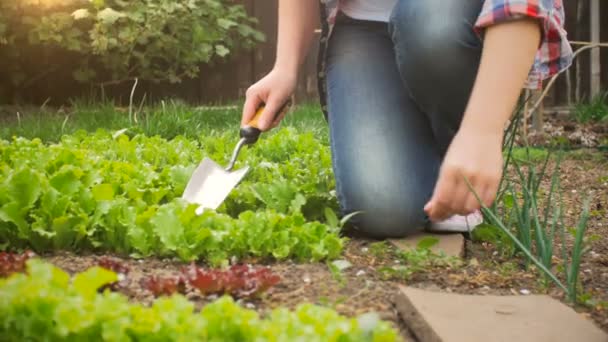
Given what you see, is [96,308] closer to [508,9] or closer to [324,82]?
[508,9]

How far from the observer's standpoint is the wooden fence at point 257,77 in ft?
20.4

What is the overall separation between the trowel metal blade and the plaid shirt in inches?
20.8

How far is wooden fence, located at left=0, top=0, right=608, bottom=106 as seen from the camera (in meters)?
6.21

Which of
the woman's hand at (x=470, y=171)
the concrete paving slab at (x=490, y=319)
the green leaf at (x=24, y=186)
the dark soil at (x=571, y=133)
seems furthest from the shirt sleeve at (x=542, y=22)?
the dark soil at (x=571, y=133)

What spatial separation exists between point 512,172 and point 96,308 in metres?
2.82

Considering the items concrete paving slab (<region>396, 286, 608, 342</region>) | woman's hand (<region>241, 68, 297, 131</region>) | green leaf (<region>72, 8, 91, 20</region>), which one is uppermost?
woman's hand (<region>241, 68, 297, 131</region>)

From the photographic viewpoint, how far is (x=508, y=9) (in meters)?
1.56

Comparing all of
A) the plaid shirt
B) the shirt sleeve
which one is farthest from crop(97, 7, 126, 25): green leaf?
the shirt sleeve

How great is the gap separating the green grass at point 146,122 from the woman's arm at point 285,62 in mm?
1558

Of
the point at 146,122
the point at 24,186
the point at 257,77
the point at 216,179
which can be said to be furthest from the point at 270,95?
the point at 257,77

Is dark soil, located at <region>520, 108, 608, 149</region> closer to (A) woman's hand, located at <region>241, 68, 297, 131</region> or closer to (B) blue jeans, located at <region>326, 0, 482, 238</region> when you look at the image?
(B) blue jeans, located at <region>326, 0, 482, 238</region>

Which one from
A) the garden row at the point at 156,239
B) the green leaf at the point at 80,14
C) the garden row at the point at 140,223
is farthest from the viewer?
the green leaf at the point at 80,14

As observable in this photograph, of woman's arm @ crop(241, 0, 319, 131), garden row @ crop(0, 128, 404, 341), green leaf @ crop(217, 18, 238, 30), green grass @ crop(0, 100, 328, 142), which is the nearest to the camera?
garden row @ crop(0, 128, 404, 341)

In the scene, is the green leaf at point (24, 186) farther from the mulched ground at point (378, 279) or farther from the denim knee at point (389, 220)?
the denim knee at point (389, 220)
